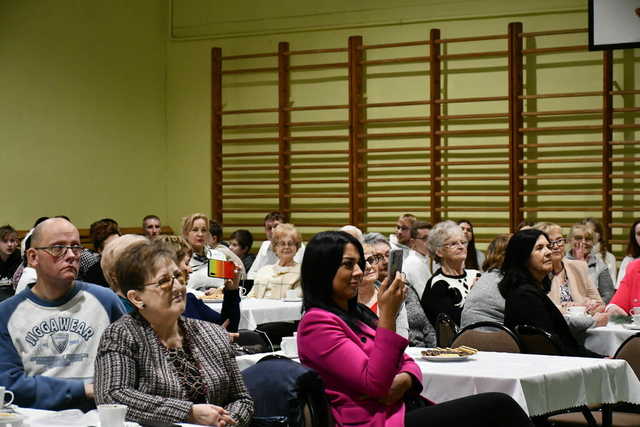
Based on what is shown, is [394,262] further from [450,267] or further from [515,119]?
[515,119]

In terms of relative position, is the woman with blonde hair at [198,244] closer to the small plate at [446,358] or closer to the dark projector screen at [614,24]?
the small plate at [446,358]

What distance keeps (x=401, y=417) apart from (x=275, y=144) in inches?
326

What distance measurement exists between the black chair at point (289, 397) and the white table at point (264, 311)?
11.5ft

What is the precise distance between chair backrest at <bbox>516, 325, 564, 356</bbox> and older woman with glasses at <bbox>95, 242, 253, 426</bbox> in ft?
6.53

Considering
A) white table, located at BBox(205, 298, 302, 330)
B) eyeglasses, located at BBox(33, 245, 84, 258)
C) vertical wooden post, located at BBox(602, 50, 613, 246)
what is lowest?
white table, located at BBox(205, 298, 302, 330)

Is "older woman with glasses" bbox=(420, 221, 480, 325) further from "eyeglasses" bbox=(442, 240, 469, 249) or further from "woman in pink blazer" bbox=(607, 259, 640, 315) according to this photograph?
"woman in pink blazer" bbox=(607, 259, 640, 315)

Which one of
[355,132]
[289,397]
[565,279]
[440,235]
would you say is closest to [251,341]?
[289,397]

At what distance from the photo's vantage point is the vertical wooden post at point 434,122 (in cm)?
1003

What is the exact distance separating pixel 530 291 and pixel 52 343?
2535 mm

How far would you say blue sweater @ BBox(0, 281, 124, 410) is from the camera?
3.16 m

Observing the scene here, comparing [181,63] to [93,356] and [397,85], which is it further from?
[93,356]

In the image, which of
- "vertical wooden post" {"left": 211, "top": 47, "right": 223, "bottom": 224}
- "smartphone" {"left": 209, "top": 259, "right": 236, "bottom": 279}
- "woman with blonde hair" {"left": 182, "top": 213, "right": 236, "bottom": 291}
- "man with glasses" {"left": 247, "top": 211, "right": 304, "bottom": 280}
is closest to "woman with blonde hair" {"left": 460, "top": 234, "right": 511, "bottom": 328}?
"smartphone" {"left": 209, "top": 259, "right": 236, "bottom": 279}

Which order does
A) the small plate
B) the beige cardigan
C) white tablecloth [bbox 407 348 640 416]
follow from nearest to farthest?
white tablecloth [bbox 407 348 640 416] → the small plate → the beige cardigan

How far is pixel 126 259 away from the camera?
9.80ft
